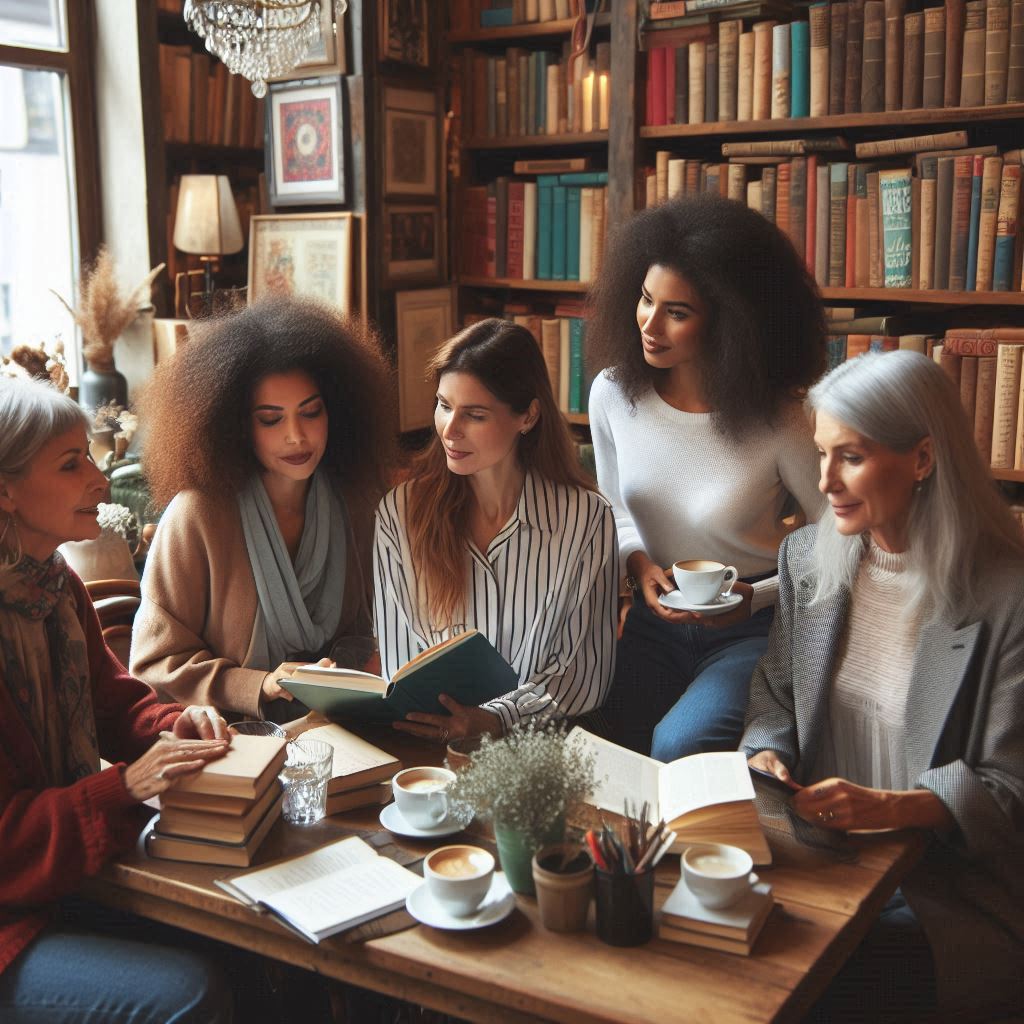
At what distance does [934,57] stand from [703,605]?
1.84 m

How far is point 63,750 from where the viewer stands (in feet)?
5.74

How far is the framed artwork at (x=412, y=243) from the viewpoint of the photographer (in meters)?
3.92

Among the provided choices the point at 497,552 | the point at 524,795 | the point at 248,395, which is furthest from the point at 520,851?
the point at 248,395

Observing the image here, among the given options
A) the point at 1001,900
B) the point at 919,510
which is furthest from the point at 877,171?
the point at 1001,900

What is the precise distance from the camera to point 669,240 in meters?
2.45

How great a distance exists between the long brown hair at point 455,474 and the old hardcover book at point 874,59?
155cm

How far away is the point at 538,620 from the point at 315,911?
86 cm

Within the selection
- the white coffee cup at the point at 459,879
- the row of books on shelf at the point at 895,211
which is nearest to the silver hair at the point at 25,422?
the white coffee cup at the point at 459,879

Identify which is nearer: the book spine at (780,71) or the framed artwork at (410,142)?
the book spine at (780,71)

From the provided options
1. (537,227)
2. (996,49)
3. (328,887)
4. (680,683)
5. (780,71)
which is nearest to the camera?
(328,887)

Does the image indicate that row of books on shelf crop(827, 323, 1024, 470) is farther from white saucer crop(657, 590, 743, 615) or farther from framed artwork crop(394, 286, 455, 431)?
framed artwork crop(394, 286, 455, 431)

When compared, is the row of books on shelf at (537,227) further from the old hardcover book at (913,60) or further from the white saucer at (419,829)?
the white saucer at (419,829)

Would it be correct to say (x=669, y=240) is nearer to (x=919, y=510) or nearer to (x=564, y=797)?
(x=919, y=510)

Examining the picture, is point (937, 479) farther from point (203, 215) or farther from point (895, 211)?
point (203, 215)
